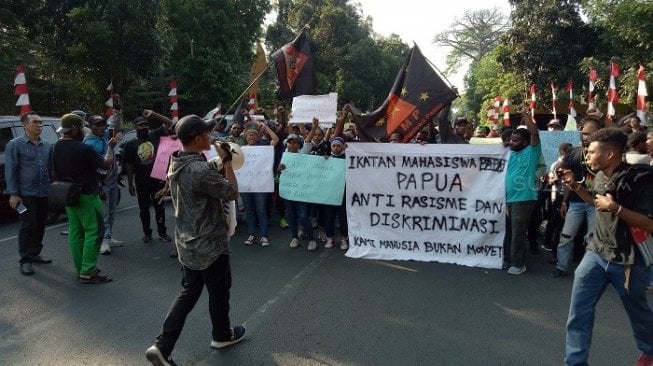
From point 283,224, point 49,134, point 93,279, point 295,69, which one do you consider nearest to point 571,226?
point 283,224

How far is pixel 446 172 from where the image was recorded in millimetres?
6180

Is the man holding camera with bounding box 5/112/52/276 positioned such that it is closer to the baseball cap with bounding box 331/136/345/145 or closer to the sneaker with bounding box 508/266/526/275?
the baseball cap with bounding box 331/136/345/145

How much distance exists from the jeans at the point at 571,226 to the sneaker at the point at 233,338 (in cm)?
366

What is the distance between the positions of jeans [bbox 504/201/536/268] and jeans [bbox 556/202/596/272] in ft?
1.29

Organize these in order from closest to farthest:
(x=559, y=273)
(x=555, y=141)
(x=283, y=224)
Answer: (x=559, y=273) < (x=555, y=141) < (x=283, y=224)

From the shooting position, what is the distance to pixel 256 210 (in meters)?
7.32

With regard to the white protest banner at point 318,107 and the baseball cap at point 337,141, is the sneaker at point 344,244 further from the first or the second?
the white protest banner at point 318,107

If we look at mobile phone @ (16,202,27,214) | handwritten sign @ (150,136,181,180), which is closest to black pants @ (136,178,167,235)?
handwritten sign @ (150,136,181,180)

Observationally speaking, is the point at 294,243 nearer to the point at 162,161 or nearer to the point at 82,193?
the point at 162,161

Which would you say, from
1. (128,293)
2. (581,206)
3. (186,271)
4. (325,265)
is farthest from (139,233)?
(581,206)

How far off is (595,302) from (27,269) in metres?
5.87

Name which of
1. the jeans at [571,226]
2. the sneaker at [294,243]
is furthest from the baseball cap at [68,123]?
the jeans at [571,226]

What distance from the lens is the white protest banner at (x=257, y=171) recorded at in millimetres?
7242

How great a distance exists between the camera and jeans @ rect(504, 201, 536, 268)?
576cm
